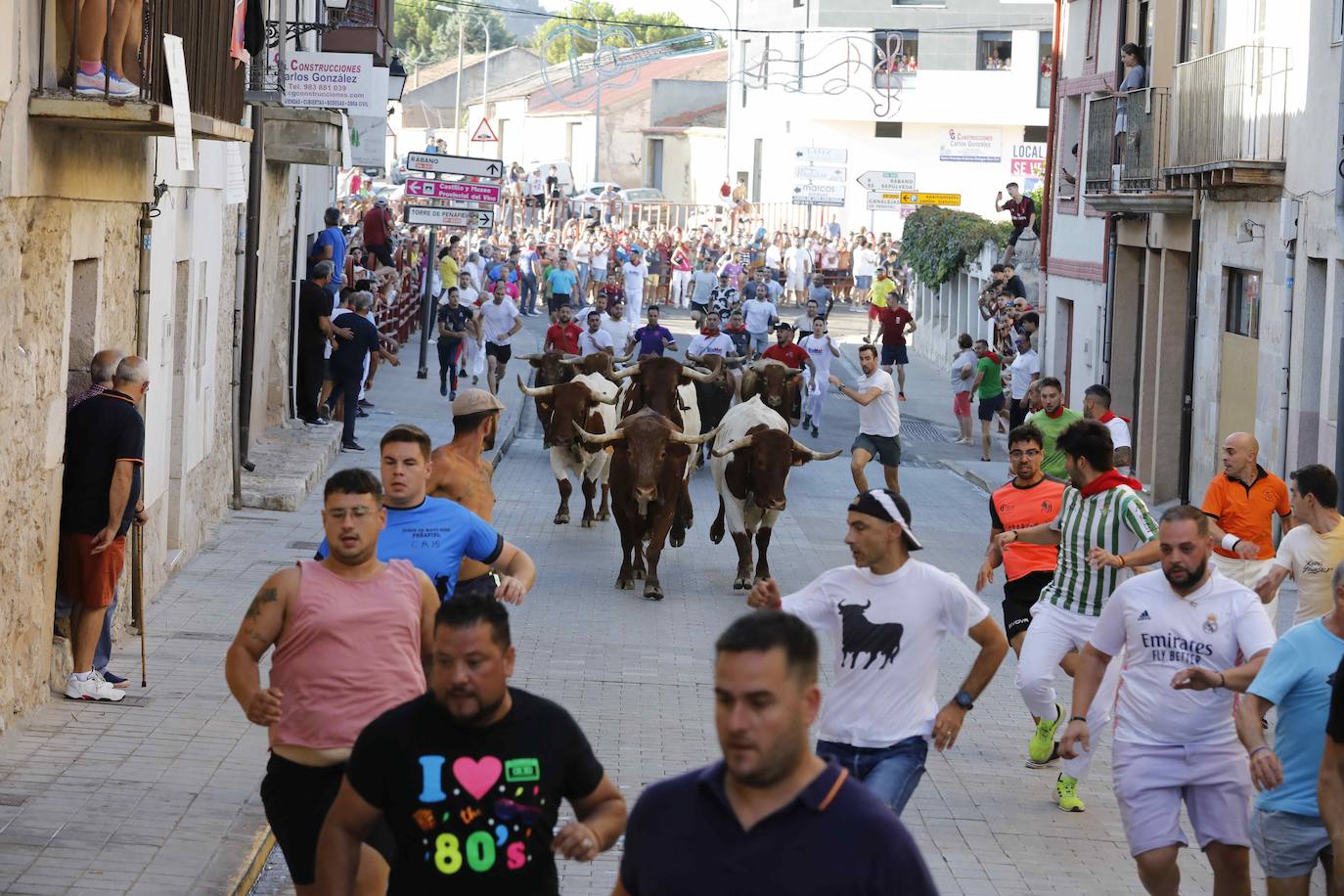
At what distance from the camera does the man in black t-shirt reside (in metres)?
23.0

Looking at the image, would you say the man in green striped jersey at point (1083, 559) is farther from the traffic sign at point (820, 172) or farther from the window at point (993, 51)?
the window at point (993, 51)

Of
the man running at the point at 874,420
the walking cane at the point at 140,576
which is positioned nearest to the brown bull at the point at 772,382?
the man running at the point at 874,420

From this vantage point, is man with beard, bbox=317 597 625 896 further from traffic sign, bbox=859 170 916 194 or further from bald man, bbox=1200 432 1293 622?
traffic sign, bbox=859 170 916 194

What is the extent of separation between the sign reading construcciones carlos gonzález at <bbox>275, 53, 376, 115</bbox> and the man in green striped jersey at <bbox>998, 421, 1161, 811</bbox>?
12.3 m

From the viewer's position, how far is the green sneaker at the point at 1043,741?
1025 centimetres

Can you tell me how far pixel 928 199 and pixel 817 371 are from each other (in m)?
17.7

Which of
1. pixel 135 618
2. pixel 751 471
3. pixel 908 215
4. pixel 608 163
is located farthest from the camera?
pixel 608 163

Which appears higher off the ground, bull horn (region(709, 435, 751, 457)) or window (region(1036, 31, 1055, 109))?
window (region(1036, 31, 1055, 109))

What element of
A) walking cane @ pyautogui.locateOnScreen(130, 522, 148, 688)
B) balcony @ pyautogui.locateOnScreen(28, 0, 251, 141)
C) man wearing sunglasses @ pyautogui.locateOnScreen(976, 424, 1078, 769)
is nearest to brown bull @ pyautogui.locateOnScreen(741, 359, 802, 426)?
balcony @ pyautogui.locateOnScreen(28, 0, 251, 141)

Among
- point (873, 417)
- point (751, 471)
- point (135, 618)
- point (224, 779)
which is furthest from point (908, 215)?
point (224, 779)

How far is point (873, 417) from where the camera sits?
20.4m

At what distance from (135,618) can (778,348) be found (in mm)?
13194

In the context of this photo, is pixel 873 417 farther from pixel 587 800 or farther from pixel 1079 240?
pixel 587 800

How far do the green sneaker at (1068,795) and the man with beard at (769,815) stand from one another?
5886 mm
